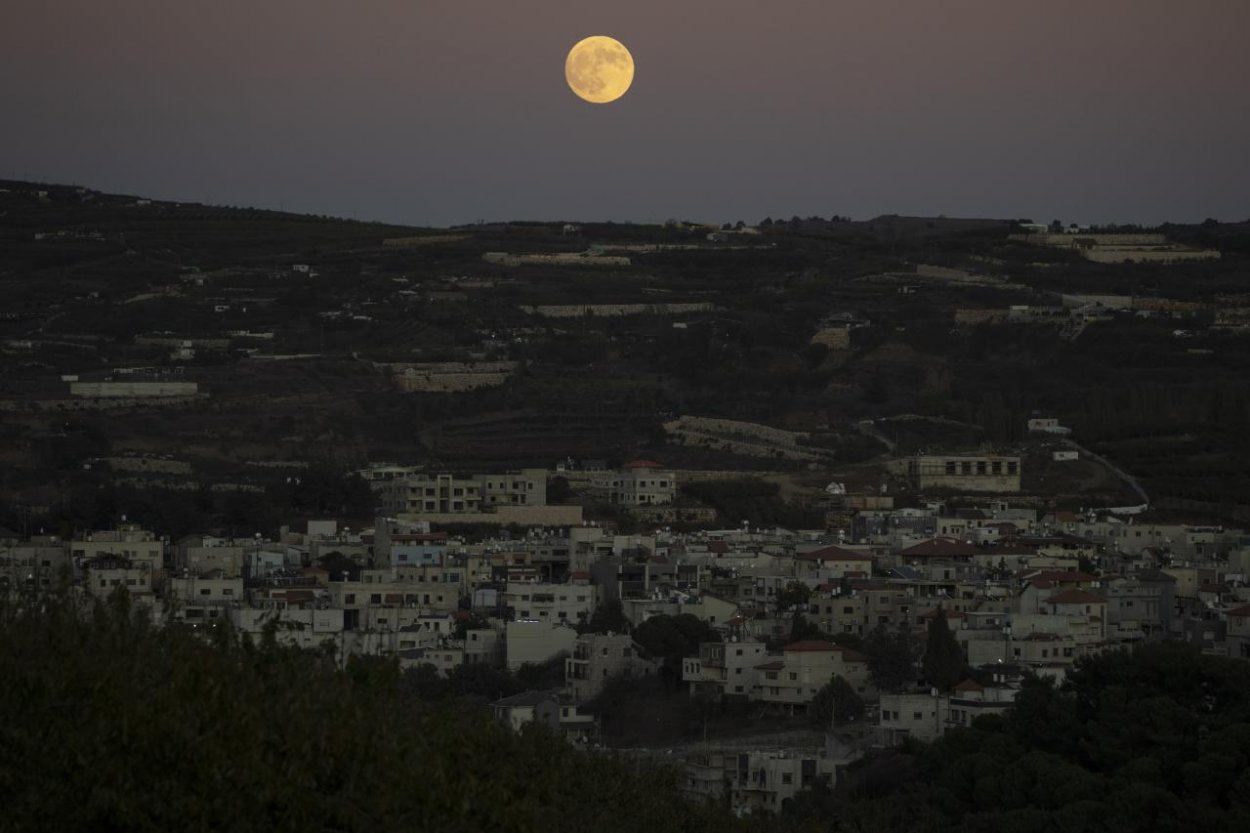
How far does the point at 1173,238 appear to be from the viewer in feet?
406

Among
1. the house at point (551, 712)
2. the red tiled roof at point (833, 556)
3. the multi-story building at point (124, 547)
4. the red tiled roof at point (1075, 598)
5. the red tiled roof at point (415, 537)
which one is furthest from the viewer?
the red tiled roof at point (415, 537)

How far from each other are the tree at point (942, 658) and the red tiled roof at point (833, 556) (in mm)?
10451

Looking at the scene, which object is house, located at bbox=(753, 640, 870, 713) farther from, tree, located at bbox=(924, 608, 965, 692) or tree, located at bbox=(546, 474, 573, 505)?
tree, located at bbox=(546, 474, 573, 505)

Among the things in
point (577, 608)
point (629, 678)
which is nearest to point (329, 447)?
point (577, 608)

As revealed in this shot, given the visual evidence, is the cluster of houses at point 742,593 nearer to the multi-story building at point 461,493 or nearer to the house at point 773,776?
the house at point 773,776

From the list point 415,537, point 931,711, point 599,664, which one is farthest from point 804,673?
point 415,537

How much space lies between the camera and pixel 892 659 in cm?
4462

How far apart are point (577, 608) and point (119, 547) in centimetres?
889

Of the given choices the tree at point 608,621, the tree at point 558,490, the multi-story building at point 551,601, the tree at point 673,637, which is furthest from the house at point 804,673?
the tree at point 558,490

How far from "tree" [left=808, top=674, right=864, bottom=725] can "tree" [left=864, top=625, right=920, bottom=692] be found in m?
0.94

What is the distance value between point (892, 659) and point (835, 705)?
8.79ft

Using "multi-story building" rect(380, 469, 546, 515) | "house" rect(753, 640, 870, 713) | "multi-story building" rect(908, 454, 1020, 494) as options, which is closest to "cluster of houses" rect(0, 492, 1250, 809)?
"house" rect(753, 640, 870, 713)

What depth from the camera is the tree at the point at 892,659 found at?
43.8 metres

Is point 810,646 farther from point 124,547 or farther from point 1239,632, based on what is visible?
point 124,547
